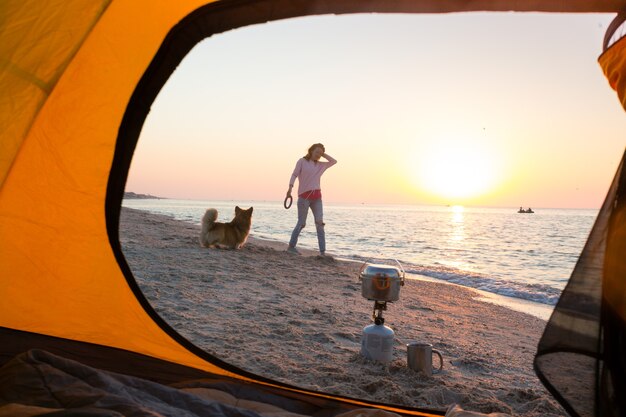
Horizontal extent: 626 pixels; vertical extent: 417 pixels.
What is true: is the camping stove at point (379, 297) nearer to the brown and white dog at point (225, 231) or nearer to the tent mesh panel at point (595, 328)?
the tent mesh panel at point (595, 328)

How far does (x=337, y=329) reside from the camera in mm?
3904

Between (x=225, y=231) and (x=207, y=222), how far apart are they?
40 cm

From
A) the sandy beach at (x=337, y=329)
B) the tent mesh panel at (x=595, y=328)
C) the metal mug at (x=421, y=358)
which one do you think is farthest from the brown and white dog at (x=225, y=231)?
the tent mesh panel at (x=595, y=328)

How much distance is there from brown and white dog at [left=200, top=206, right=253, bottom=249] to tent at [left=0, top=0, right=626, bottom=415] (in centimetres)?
658

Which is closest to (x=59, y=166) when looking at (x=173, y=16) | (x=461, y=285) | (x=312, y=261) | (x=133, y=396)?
(x=173, y=16)

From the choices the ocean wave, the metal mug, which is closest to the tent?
the metal mug

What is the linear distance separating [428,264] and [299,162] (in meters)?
5.18

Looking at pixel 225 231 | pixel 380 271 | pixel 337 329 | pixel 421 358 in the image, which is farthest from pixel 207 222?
pixel 421 358

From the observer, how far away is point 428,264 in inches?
439

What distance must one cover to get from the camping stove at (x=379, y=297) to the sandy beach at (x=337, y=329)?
0.28 feet

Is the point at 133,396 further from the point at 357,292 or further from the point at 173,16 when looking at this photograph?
the point at 357,292

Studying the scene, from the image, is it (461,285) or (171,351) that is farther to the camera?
(461,285)

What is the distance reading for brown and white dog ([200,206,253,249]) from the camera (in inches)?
346

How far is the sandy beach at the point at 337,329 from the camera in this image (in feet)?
8.61
